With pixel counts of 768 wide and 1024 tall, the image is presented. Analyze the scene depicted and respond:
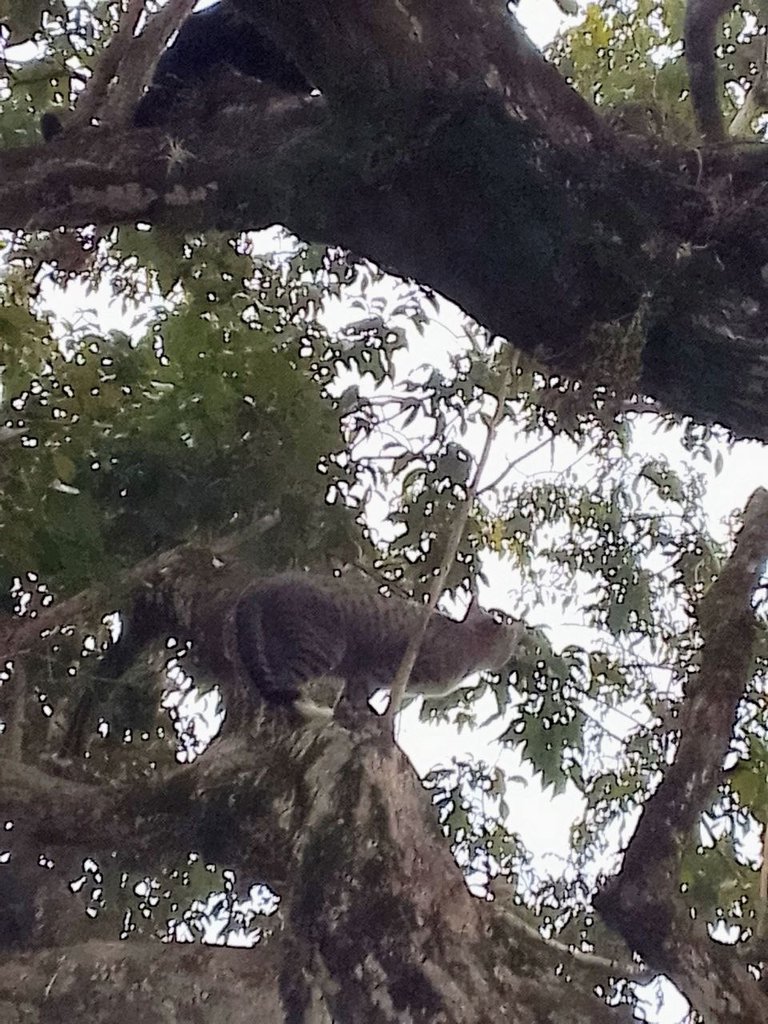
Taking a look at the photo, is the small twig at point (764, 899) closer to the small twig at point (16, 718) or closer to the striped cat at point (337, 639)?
the striped cat at point (337, 639)

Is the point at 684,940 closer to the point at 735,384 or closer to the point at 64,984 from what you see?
the point at 735,384

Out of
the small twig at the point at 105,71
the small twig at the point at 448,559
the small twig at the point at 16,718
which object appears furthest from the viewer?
the small twig at the point at 16,718

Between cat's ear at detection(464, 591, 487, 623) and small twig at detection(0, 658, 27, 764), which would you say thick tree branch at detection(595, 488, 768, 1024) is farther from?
small twig at detection(0, 658, 27, 764)

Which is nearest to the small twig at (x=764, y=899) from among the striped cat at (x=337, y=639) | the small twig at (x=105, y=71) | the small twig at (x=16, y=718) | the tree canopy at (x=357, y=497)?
the tree canopy at (x=357, y=497)

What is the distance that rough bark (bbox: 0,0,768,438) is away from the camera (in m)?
2.29

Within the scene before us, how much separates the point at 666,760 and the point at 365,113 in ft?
5.59

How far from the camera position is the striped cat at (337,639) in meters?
3.06

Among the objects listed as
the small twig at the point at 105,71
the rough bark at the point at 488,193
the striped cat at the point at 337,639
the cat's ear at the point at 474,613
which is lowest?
the striped cat at the point at 337,639

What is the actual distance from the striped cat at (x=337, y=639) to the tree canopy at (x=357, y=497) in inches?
4.9

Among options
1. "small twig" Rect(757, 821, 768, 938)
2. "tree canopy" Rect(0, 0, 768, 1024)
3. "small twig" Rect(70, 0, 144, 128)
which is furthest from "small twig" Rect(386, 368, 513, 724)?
"small twig" Rect(70, 0, 144, 128)

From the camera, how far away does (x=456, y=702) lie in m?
3.86

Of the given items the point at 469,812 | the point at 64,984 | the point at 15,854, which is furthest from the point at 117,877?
the point at 469,812

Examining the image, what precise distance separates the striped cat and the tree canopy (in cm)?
12

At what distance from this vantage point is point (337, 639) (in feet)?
10.2
